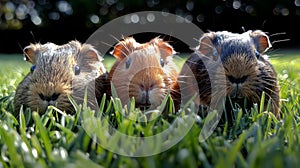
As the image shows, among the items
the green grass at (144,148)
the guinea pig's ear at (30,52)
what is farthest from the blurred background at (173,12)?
the green grass at (144,148)

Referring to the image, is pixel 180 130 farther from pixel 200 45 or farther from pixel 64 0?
pixel 64 0

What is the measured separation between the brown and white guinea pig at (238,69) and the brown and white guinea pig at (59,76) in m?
0.73

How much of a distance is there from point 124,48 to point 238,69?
40.6 inches

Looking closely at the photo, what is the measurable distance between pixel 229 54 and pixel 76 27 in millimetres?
14179

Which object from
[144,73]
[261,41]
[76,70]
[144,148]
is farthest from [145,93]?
[144,148]

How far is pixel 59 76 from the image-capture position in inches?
114

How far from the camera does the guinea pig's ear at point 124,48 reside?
3391 millimetres

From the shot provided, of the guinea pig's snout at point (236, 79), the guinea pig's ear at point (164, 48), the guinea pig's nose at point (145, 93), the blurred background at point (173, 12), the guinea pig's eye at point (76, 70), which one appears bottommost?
the guinea pig's nose at point (145, 93)

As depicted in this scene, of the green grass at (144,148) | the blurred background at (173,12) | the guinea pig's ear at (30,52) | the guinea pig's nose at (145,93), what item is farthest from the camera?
the blurred background at (173,12)

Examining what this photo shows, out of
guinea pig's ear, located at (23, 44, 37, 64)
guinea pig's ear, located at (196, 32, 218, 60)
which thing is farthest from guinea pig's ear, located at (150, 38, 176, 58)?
guinea pig's ear, located at (23, 44, 37, 64)

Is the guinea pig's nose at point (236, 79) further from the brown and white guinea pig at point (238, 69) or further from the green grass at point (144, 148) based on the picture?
the green grass at point (144, 148)

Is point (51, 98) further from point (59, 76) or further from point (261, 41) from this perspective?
point (261, 41)

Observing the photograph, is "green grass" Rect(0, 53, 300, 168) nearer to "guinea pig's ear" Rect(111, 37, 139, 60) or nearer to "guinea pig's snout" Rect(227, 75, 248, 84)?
"guinea pig's snout" Rect(227, 75, 248, 84)

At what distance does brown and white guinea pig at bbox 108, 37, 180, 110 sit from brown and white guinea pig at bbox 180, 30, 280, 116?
0.21 meters
